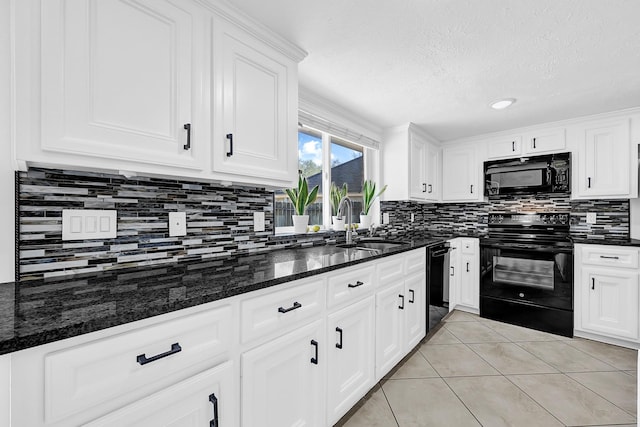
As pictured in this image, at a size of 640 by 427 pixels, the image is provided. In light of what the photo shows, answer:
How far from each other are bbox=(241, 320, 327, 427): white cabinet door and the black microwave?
3.01m

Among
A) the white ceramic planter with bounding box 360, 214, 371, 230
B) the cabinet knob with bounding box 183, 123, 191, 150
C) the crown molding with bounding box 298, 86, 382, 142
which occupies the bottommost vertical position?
the white ceramic planter with bounding box 360, 214, 371, 230

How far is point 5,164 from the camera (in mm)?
1032

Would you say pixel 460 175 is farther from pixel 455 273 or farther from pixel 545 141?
pixel 455 273

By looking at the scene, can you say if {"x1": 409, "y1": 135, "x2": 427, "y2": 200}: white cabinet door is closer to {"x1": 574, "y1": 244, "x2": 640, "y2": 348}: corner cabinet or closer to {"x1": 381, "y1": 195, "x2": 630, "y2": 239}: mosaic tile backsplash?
{"x1": 381, "y1": 195, "x2": 630, "y2": 239}: mosaic tile backsplash

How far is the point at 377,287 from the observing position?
6.13 feet

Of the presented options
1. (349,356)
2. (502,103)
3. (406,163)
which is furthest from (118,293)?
(502,103)

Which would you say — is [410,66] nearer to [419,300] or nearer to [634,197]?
[419,300]

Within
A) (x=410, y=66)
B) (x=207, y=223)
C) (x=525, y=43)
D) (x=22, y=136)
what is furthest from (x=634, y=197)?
(x=22, y=136)

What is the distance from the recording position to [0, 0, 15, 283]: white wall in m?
1.01

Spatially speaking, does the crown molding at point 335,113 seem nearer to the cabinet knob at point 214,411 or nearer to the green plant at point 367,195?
the green plant at point 367,195

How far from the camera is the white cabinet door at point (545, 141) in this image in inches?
119

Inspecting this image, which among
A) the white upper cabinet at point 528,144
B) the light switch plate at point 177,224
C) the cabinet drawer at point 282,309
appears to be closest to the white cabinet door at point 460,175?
the white upper cabinet at point 528,144

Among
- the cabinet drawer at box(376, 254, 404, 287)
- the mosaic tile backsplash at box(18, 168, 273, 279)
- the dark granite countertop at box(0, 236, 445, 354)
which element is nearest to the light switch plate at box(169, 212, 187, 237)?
the mosaic tile backsplash at box(18, 168, 273, 279)

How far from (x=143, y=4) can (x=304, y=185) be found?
1.35m
